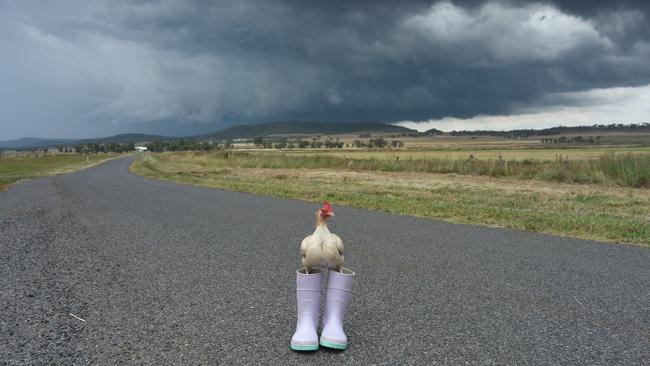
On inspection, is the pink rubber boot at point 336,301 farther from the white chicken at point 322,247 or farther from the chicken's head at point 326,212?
the chicken's head at point 326,212

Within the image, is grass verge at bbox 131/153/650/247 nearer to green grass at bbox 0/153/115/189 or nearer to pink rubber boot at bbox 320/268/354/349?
pink rubber boot at bbox 320/268/354/349

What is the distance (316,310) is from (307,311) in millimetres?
96

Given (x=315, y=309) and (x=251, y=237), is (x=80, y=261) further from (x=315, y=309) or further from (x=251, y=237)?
(x=315, y=309)

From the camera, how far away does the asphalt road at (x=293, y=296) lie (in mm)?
3822

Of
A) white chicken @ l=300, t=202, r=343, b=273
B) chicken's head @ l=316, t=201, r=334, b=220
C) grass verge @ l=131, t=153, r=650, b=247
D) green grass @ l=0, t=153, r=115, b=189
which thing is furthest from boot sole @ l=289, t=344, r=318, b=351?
green grass @ l=0, t=153, r=115, b=189

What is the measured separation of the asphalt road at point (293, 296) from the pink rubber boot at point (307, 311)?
0.33 ft

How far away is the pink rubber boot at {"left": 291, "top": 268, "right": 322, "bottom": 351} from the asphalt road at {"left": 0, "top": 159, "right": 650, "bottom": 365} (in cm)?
10

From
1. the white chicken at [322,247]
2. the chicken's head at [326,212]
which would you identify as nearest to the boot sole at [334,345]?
the white chicken at [322,247]

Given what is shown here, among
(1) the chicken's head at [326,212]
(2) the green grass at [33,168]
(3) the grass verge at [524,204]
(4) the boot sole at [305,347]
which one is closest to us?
(1) the chicken's head at [326,212]

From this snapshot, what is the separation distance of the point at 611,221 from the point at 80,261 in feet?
34.4

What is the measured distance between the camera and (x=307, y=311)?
12.8ft

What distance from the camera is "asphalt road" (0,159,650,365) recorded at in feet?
12.5

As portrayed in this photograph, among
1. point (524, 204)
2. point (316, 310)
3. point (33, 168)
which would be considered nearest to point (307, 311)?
point (316, 310)

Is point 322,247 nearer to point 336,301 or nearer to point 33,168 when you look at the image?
point 336,301
